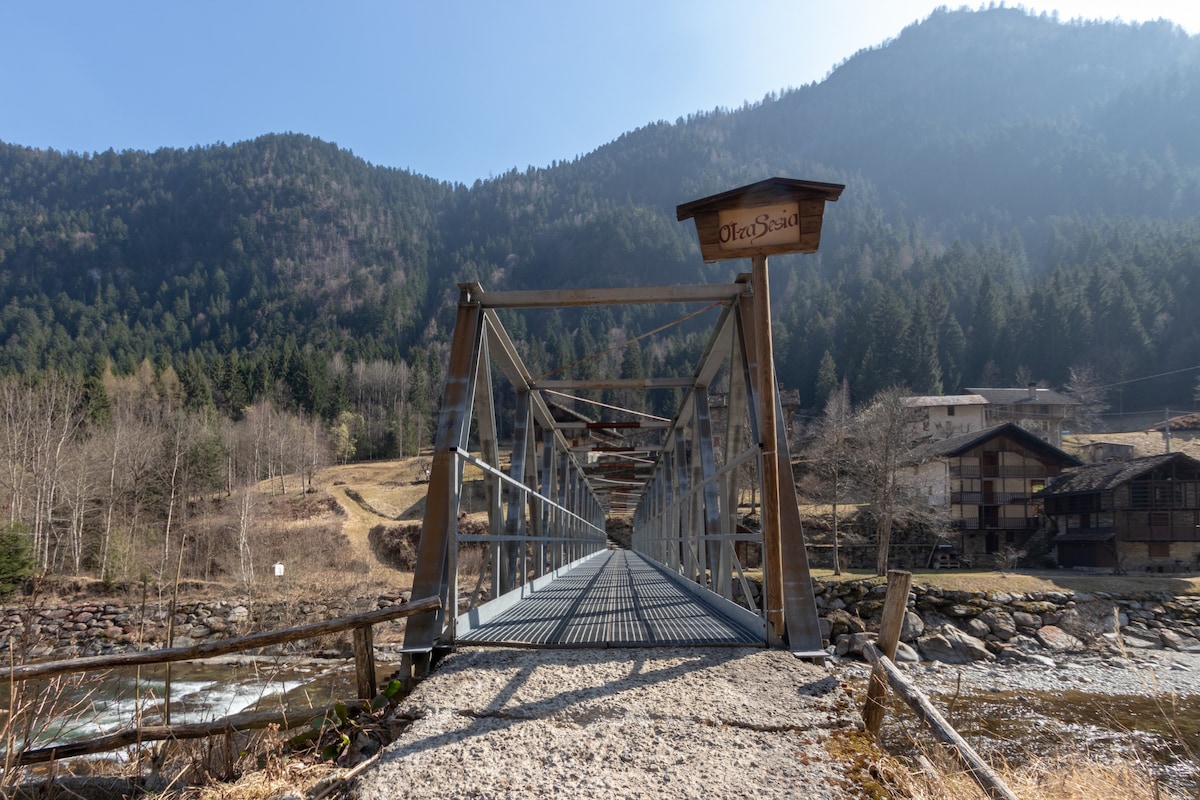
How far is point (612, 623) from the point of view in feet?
21.4

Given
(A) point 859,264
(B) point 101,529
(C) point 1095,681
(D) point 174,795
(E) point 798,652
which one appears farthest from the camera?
(A) point 859,264

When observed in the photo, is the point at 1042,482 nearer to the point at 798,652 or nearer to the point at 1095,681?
the point at 1095,681

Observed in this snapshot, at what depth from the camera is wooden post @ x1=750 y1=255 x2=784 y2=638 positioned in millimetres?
4953

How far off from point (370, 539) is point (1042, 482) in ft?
134

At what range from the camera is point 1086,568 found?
112 feet

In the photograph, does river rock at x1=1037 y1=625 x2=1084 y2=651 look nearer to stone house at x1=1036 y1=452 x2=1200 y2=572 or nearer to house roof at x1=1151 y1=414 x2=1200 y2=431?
stone house at x1=1036 y1=452 x2=1200 y2=572

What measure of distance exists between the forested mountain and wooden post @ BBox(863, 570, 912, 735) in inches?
2675

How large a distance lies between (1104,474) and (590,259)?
10923 cm

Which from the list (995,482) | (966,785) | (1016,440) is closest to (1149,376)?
(1016,440)

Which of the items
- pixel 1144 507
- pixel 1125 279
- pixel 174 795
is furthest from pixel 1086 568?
pixel 1125 279

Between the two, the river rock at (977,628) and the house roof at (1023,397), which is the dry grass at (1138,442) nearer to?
the house roof at (1023,397)

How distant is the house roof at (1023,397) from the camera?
62281mm

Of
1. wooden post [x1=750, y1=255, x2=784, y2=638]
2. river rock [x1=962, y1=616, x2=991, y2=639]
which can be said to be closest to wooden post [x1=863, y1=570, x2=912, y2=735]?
wooden post [x1=750, y1=255, x2=784, y2=638]

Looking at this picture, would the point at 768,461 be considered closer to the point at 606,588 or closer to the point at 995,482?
the point at 606,588
